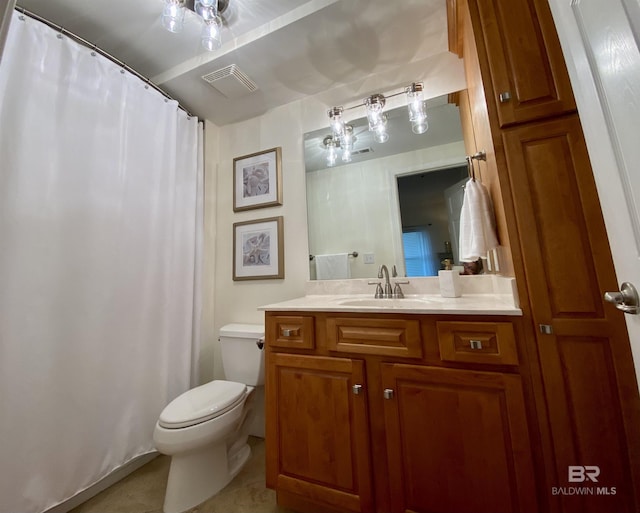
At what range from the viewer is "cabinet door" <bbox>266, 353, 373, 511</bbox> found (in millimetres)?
984

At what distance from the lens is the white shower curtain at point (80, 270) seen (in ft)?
3.43

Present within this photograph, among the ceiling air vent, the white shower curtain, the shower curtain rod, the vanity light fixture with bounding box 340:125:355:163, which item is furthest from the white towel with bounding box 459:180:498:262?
the shower curtain rod

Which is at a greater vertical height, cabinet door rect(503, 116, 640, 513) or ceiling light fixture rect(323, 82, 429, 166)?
ceiling light fixture rect(323, 82, 429, 166)

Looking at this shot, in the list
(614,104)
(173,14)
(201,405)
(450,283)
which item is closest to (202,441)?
(201,405)

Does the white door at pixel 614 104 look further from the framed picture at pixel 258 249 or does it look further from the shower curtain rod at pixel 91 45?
the shower curtain rod at pixel 91 45

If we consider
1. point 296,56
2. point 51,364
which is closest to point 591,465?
point 51,364

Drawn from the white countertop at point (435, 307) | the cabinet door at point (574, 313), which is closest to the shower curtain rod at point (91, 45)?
the white countertop at point (435, 307)

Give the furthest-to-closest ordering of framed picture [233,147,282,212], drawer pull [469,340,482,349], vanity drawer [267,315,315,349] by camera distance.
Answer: framed picture [233,147,282,212] → vanity drawer [267,315,315,349] → drawer pull [469,340,482,349]

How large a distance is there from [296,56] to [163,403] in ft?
7.37

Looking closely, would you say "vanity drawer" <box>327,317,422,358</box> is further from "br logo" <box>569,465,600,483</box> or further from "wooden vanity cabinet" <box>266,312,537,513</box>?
"br logo" <box>569,465,600,483</box>

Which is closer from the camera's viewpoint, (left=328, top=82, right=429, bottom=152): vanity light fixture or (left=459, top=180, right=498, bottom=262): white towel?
(left=459, top=180, right=498, bottom=262): white towel

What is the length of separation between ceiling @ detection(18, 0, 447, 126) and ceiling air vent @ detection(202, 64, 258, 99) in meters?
0.02

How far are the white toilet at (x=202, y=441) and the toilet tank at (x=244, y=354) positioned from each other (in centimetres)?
5

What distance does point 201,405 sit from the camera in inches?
48.4
